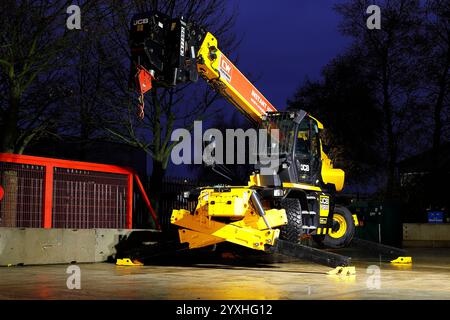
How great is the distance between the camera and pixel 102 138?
77.3 ft

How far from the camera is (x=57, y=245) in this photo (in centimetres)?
1519

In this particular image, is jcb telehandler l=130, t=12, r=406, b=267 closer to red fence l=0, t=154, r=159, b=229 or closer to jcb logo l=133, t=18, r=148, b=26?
jcb logo l=133, t=18, r=148, b=26

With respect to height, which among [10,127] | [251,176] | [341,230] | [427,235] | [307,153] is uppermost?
[10,127]

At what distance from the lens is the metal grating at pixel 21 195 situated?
14.5 m

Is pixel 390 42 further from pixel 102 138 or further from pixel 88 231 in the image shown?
pixel 88 231

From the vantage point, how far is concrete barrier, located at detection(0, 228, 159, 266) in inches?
562

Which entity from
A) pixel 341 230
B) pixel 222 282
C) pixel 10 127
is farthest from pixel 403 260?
pixel 10 127

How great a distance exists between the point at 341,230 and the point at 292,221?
11.2 feet

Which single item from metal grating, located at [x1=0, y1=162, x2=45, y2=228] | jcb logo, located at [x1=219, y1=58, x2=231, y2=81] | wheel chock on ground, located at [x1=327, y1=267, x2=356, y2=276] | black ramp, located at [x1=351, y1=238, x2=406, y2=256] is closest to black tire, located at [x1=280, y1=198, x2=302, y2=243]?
wheel chock on ground, located at [x1=327, y1=267, x2=356, y2=276]

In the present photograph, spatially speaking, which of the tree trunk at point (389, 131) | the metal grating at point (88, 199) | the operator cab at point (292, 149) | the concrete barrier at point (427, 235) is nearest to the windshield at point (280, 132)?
the operator cab at point (292, 149)

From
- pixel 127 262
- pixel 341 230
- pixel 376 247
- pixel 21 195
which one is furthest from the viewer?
pixel 341 230

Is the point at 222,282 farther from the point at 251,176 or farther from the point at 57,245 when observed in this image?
the point at 57,245

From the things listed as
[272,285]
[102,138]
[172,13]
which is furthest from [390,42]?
[272,285]

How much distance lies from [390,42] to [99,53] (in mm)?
18508
